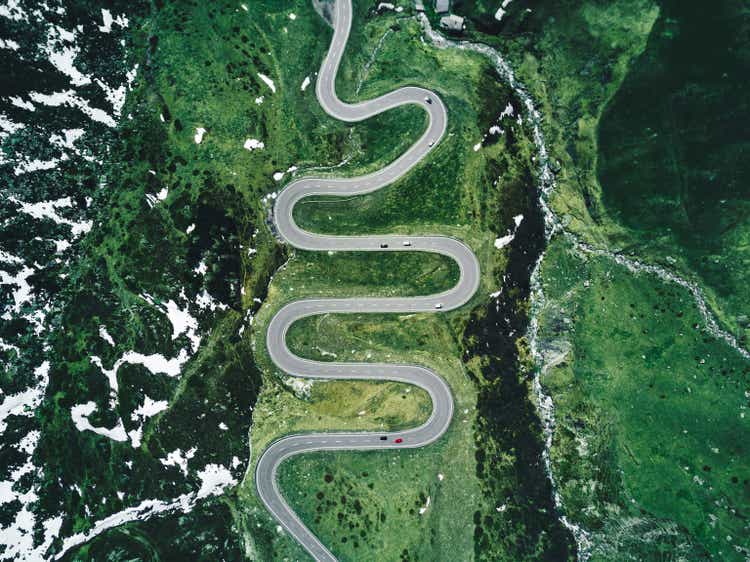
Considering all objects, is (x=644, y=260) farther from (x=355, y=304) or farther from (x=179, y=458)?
(x=179, y=458)

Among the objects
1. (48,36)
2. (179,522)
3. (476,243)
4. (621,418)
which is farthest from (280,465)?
(48,36)

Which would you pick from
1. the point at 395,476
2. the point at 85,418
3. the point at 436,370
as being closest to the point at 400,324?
the point at 436,370

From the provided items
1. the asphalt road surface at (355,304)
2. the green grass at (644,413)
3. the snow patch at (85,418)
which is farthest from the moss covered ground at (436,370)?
the snow patch at (85,418)

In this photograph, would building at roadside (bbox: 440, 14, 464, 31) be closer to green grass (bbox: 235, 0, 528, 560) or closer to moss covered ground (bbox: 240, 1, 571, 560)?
green grass (bbox: 235, 0, 528, 560)

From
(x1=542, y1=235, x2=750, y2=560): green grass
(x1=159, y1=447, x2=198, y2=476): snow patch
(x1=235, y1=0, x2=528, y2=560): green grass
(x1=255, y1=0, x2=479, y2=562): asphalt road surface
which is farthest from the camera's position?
(x1=255, y1=0, x2=479, y2=562): asphalt road surface

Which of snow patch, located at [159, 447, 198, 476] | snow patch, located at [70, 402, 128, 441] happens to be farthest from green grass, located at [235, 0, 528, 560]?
snow patch, located at [70, 402, 128, 441]

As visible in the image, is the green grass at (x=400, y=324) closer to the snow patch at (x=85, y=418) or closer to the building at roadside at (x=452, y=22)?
the building at roadside at (x=452, y=22)

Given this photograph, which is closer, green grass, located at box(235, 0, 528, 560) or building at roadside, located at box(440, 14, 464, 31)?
green grass, located at box(235, 0, 528, 560)
